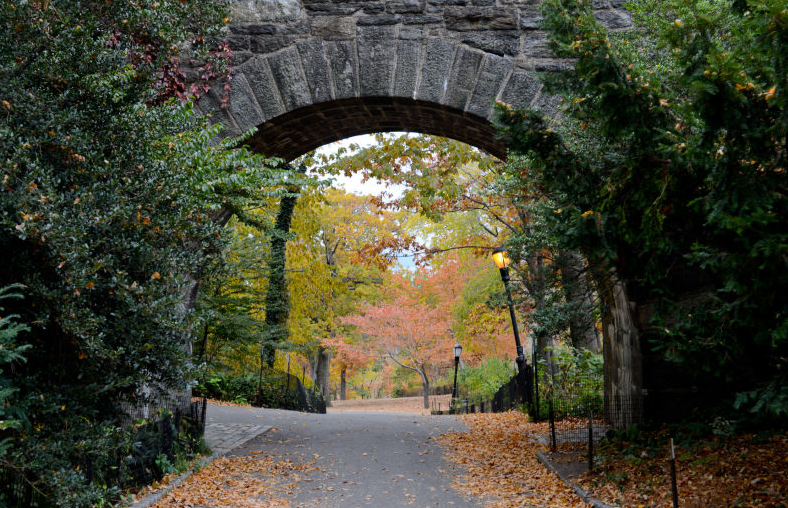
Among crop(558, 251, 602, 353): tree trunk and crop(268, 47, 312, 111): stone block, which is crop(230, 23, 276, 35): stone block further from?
crop(558, 251, 602, 353): tree trunk

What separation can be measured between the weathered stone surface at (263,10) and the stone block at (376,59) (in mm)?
805

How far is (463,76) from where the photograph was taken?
244 inches

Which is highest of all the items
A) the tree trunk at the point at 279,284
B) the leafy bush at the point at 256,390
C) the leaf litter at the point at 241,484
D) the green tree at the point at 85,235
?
the tree trunk at the point at 279,284

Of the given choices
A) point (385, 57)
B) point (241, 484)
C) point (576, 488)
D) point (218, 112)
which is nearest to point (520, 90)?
point (385, 57)

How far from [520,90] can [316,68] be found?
7.00 feet

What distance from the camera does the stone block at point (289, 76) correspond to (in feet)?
20.6

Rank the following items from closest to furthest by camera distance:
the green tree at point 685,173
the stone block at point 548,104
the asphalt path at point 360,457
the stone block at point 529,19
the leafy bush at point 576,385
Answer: the green tree at point 685,173 < the asphalt path at point 360,457 < the stone block at point 548,104 < the stone block at point 529,19 < the leafy bush at point 576,385

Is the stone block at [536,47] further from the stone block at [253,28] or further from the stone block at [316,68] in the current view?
the stone block at [253,28]

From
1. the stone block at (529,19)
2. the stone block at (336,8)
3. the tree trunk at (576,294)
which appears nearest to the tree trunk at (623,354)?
the tree trunk at (576,294)

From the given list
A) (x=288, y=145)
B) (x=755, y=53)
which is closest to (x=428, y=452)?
(x=288, y=145)

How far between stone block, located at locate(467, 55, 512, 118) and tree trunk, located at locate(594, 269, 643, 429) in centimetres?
233

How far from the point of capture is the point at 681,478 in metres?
5.05

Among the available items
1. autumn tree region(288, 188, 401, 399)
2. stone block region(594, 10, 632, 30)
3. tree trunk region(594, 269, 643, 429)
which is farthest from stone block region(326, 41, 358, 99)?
autumn tree region(288, 188, 401, 399)

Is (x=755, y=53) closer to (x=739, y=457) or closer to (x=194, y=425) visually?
(x=739, y=457)
